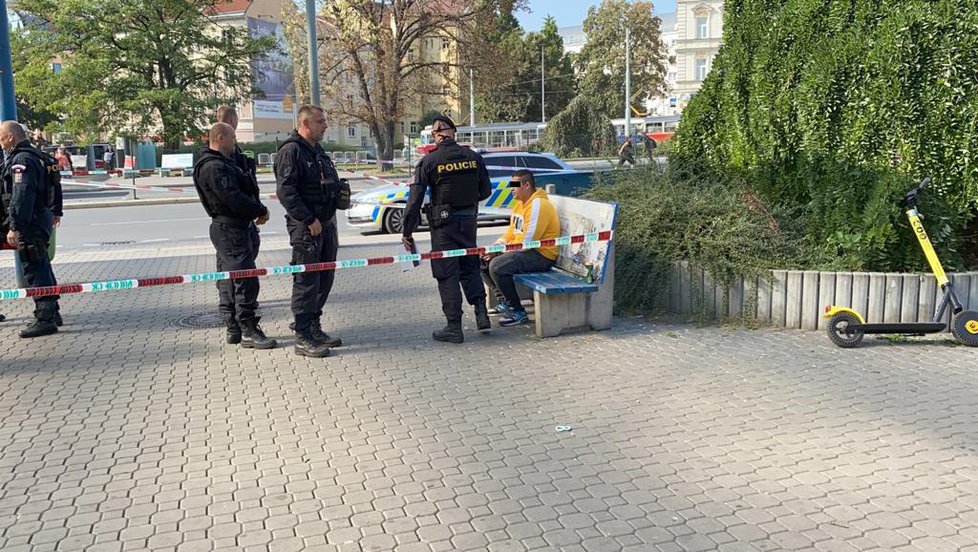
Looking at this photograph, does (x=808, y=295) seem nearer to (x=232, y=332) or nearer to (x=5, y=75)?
(x=232, y=332)

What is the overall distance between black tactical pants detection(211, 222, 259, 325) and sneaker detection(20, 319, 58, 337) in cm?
183

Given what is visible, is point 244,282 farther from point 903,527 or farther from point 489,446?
point 903,527

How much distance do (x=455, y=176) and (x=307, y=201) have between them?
1213mm

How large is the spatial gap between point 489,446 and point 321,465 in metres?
0.92

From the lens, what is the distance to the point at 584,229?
7301 millimetres

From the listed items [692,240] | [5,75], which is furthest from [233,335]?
[692,240]

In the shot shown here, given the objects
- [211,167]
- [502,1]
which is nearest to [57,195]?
[211,167]

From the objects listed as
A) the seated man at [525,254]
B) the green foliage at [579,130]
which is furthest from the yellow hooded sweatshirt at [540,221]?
the green foliage at [579,130]

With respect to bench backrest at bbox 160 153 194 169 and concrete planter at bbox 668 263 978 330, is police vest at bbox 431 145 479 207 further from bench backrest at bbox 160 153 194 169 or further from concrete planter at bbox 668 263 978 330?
bench backrest at bbox 160 153 194 169

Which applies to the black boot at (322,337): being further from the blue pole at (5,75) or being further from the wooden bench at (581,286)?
the blue pole at (5,75)

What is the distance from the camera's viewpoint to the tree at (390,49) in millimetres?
37625

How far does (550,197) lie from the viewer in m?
8.29

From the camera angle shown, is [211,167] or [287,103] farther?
[287,103]

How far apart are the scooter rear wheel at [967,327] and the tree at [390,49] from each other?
33776mm
